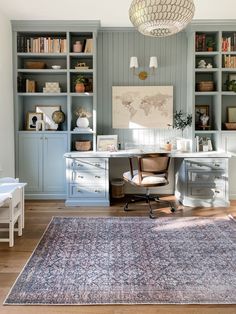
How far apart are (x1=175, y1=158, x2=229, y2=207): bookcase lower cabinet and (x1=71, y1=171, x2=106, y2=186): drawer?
3.90 feet

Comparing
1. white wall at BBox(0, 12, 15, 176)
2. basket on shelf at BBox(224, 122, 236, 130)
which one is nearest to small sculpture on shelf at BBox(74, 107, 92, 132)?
white wall at BBox(0, 12, 15, 176)

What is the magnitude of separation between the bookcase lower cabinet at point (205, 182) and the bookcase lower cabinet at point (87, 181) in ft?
3.79

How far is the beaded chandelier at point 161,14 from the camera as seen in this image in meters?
2.33

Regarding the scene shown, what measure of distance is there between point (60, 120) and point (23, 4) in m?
1.72

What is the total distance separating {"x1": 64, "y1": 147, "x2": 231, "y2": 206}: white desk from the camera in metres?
4.72

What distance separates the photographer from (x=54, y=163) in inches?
203

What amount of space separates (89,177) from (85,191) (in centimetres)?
21

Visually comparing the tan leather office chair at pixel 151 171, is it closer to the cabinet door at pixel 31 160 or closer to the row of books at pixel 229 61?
the cabinet door at pixel 31 160

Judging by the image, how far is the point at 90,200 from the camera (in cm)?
484

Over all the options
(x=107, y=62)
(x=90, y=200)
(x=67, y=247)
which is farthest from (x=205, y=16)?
(x=67, y=247)

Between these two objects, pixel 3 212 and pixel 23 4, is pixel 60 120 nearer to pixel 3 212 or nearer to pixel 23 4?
pixel 23 4

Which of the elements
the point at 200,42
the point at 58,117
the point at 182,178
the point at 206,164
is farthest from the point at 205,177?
the point at 58,117

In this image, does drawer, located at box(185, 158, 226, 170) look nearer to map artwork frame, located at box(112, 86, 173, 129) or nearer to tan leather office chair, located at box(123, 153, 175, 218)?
tan leather office chair, located at box(123, 153, 175, 218)

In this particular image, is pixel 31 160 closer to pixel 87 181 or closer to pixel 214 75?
pixel 87 181
